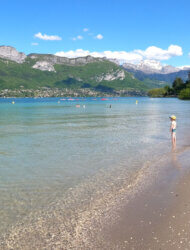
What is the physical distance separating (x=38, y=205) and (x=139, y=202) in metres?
4.61

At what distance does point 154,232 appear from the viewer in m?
8.88

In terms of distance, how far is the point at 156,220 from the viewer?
9727 mm

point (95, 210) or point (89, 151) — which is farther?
point (89, 151)

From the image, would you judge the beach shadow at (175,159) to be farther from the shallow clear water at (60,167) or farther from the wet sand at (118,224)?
the wet sand at (118,224)

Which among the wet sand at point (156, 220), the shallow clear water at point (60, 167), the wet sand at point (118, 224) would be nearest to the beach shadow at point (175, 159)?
the shallow clear water at point (60, 167)

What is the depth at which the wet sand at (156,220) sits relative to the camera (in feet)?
27.2

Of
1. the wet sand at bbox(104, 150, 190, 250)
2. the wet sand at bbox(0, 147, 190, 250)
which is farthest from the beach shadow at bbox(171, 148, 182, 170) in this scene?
the wet sand at bbox(0, 147, 190, 250)

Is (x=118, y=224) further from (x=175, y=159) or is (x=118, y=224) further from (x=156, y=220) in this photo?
(x=175, y=159)

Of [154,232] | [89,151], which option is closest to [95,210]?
[154,232]

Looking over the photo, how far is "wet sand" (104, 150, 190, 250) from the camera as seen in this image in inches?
326

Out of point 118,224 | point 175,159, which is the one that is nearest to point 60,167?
point 175,159

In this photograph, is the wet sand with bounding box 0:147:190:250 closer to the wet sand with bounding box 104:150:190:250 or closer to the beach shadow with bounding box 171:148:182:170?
the wet sand with bounding box 104:150:190:250

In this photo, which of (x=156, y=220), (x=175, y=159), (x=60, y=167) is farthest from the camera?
(x=175, y=159)

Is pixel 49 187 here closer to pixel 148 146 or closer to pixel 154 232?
pixel 154 232
